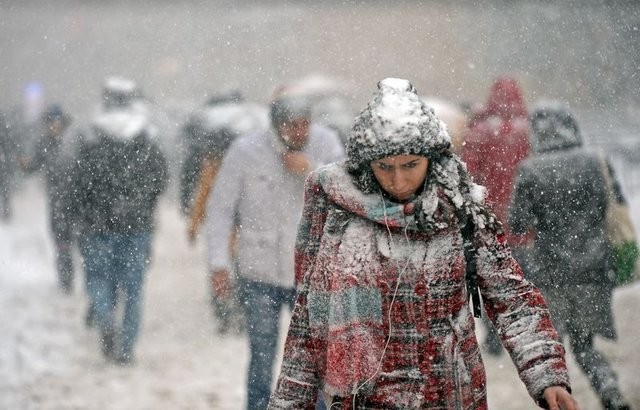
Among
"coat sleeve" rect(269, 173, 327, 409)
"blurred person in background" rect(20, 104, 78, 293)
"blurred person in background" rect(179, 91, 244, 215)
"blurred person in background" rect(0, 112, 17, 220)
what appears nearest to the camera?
"coat sleeve" rect(269, 173, 327, 409)

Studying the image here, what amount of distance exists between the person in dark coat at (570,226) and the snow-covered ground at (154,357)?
18.9 inches

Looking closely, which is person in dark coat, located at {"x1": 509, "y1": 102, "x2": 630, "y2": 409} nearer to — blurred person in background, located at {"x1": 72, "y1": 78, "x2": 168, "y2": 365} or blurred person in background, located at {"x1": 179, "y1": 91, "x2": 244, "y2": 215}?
blurred person in background, located at {"x1": 72, "y1": 78, "x2": 168, "y2": 365}

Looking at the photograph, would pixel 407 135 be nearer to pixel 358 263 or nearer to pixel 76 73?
pixel 358 263

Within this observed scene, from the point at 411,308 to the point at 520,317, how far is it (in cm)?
27

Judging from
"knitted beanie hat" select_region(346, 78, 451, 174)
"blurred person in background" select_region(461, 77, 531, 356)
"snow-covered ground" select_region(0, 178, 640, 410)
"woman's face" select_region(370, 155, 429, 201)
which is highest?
"blurred person in background" select_region(461, 77, 531, 356)

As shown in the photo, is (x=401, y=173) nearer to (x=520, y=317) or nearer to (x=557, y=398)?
(x=520, y=317)

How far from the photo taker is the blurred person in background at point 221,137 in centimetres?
550

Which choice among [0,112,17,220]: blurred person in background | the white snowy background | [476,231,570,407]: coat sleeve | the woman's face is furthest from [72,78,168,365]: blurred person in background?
[476,231,570,407]: coat sleeve

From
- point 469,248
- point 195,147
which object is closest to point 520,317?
point 469,248

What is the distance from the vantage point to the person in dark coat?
413cm

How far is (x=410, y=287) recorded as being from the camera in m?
2.15

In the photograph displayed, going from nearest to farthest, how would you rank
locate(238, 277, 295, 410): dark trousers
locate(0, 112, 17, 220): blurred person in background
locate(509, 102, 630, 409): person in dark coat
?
locate(238, 277, 295, 410): dark trousers → locate(509, 102, 630, 409): person in dark coat → locate(0, 112, 17, 220): blurred person in background

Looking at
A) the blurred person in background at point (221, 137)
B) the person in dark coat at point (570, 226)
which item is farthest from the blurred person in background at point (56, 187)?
the person in dark coat at point (570, 226)

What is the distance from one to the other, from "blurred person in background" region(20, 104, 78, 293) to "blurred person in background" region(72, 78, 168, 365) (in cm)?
33
